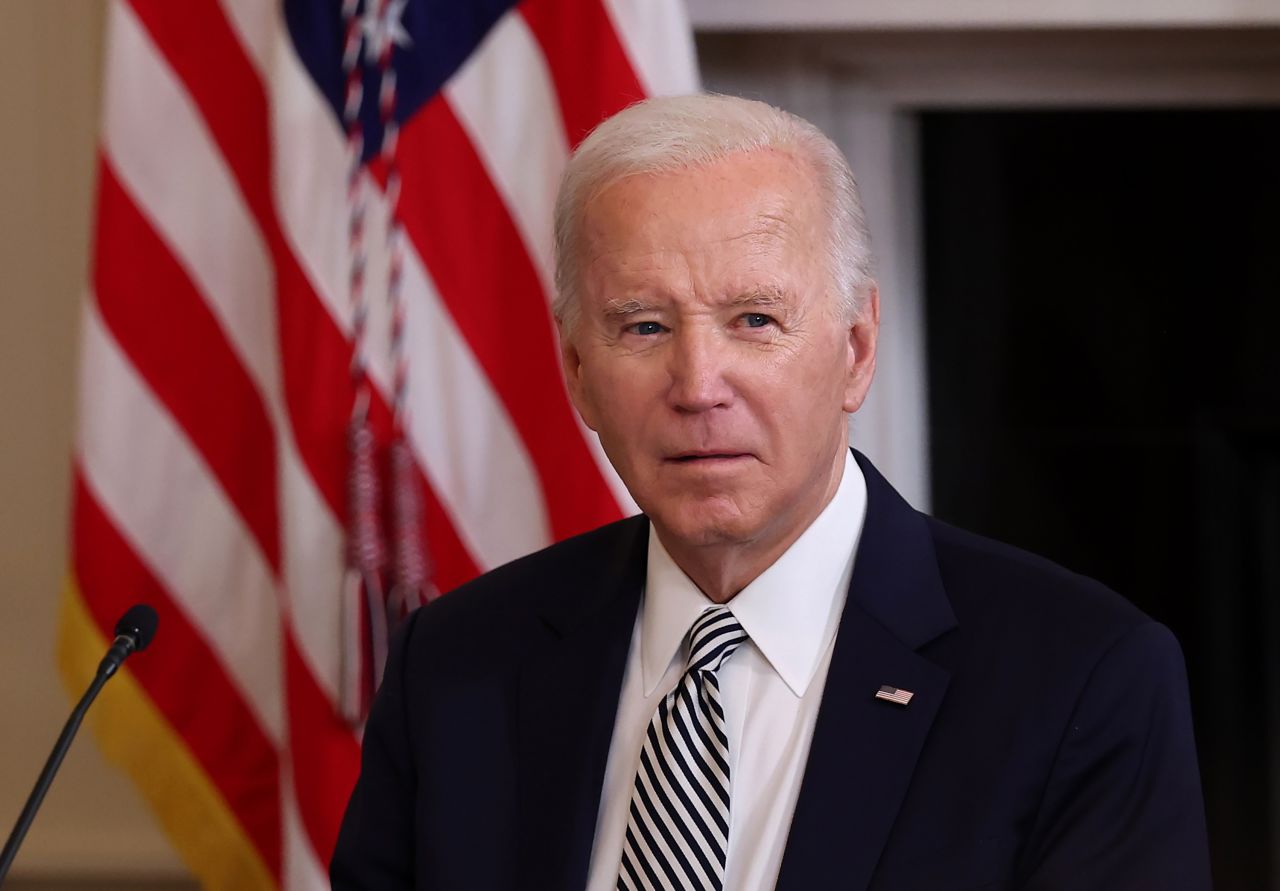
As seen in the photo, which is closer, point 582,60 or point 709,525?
point 709,525

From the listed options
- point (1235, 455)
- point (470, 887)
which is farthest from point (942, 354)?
point (470, 887)

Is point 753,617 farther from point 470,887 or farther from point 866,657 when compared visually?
point 470,887

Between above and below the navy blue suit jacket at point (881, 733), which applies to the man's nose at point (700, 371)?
above

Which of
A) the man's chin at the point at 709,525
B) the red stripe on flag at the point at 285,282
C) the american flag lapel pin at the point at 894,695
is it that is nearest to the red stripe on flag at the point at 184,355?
the red stripe on flag at the point at 285,282

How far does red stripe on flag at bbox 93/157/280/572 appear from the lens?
7.01 ft

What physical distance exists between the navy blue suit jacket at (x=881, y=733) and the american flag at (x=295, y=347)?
52cm

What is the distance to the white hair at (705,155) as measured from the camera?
51.2 inches

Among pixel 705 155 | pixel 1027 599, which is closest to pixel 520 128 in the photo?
pixel 705 155

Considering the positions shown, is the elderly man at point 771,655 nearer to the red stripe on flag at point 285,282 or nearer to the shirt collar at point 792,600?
the shirt collar at point 792,600

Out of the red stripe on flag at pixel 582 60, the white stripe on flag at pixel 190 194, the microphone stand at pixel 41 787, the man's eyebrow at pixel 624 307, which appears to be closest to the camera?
the microphone stand at pixel 41 787

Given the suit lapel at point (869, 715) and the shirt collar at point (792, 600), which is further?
the shirt collar at point (792, 600)

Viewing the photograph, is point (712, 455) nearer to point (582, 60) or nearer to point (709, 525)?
point (709, 525)

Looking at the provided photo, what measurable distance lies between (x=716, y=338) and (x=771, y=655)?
0.29 metres

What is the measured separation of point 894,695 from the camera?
4.24 ft
